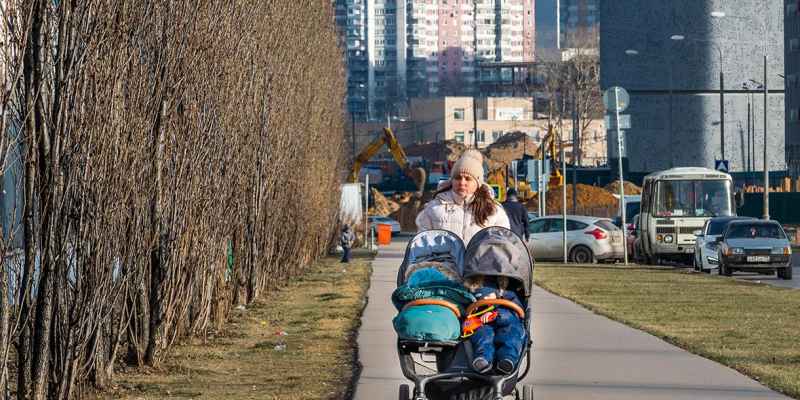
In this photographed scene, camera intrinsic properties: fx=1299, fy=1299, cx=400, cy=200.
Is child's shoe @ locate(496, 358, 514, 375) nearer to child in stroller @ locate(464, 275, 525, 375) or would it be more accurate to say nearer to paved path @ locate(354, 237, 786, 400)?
child in stroller @ locate(464, 275, 525, 375)

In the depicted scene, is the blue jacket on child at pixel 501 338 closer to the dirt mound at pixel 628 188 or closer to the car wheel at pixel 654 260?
the car wheel at pixel 654 260

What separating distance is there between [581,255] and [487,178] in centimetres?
2019

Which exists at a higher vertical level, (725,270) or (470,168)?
(470,168)

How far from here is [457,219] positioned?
8.85 m

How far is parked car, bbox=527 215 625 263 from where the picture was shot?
3516cm

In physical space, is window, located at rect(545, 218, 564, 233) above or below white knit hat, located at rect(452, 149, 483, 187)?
below

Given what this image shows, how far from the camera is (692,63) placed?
81812 mm

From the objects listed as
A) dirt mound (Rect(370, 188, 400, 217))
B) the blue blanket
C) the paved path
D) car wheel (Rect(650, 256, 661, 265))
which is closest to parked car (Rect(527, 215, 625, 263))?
car wheel (Rect(650, 256, 661, 265))

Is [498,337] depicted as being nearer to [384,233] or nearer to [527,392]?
[527,392]

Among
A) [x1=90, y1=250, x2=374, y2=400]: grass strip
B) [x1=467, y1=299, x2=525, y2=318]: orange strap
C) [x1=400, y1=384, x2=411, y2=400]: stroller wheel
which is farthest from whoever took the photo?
[x1=90, y1=250, x2=374, y2=400]: grass strip

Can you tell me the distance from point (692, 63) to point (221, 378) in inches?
2931

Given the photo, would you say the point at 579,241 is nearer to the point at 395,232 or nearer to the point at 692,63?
the point at 395,232

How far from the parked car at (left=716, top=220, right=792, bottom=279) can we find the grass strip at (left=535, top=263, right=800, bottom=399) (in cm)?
91

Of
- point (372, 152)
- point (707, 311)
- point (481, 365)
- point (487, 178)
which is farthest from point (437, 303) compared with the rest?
point (372, 152)
